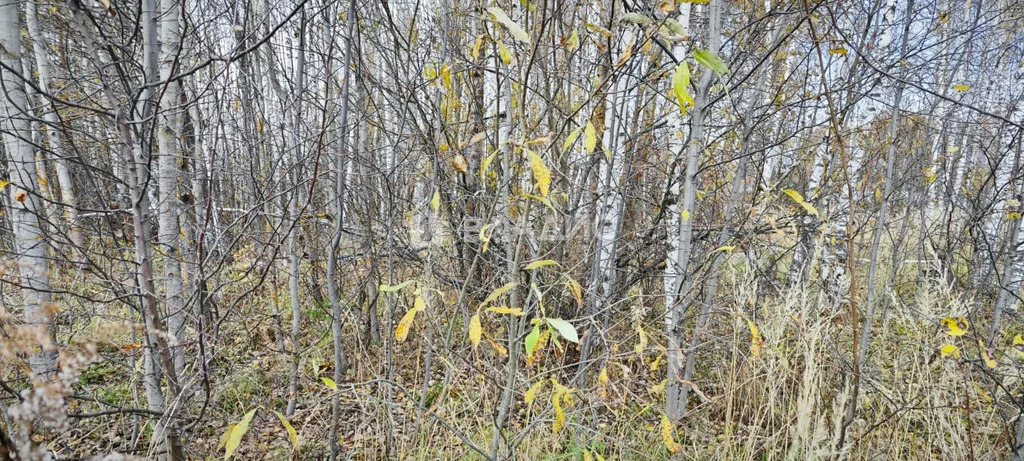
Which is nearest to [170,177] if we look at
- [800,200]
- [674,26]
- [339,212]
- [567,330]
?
[339,212]

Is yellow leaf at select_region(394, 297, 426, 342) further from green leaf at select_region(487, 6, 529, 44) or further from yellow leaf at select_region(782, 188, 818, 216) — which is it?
yellow leaf at select_region(782, 188, 818, 216)

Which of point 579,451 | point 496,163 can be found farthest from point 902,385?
point 496,163

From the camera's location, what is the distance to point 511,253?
1734mm

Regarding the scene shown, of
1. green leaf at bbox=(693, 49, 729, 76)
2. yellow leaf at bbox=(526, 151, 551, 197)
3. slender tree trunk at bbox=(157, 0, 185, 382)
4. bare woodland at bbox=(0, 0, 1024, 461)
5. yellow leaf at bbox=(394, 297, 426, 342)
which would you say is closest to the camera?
green leaf at bbox=(693, 49, 729, 76)

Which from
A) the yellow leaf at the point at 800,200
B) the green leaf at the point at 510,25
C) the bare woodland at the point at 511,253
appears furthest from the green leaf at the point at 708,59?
the yellow leaf at the point at 800,200

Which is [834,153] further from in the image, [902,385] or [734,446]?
[734,446]

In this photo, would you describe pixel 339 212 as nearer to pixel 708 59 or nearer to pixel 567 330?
pixel 567 330

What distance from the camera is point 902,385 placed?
285cm

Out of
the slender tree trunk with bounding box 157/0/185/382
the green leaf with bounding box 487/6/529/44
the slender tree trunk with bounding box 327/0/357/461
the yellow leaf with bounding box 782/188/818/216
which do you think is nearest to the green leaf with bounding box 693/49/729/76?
the green leaf with bounding box 487/6/529/44

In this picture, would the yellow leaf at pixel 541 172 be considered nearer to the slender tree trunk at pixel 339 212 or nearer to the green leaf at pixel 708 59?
the green leaf at pixel 708 59

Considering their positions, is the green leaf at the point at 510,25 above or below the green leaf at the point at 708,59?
above

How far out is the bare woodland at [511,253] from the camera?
1.64 meters

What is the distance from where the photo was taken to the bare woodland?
1640 millimetres

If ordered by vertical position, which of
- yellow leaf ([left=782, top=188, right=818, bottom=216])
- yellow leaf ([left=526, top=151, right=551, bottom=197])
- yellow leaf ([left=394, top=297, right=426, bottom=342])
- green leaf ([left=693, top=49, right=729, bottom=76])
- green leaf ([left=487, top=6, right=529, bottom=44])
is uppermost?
green leaf ([left=487, top=6, right=529, bottom=44])
